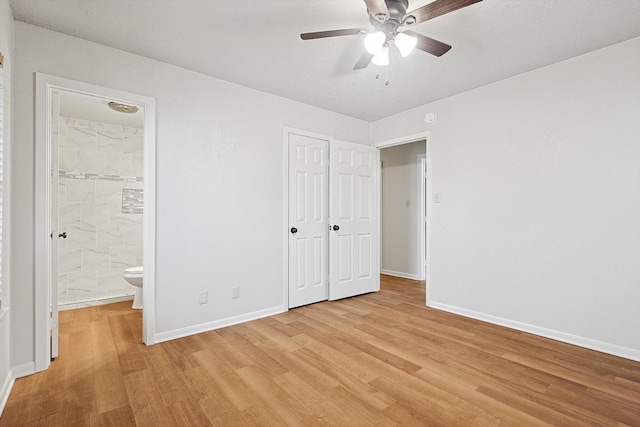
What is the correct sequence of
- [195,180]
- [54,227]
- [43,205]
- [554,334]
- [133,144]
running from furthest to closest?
[133,144], [195,180], [554,334], [54,227], [43,205]

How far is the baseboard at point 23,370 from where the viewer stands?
2.16 metres

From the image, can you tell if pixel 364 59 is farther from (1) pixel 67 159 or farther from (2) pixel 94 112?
(1) pixel 67 159

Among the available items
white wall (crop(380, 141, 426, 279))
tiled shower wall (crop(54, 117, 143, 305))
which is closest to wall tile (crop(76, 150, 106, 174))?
tiled shower wall (crop(54, 117, 143, 305))

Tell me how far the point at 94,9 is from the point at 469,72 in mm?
3110

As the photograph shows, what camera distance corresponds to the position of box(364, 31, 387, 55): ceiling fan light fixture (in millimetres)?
1900

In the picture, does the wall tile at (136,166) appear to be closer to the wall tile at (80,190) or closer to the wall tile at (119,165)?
the wall tile at (119,165)

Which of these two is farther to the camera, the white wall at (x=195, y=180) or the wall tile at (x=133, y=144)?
the wall tile at (x=133, y=144)

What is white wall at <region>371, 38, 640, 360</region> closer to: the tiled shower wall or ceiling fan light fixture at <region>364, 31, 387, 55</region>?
ceiling fan light fixture at <region>364, 31, 387, 55</region>

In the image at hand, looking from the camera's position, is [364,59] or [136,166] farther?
[136,166]

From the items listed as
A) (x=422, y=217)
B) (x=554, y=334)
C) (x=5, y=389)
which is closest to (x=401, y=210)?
(x=422, y=217)

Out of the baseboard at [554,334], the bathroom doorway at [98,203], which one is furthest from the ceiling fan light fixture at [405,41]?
the bathroom doorway at [98,203]

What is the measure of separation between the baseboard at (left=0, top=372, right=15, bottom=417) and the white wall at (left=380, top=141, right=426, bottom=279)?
16.6 feet

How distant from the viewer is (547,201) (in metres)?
2.90

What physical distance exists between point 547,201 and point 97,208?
17.2ft
